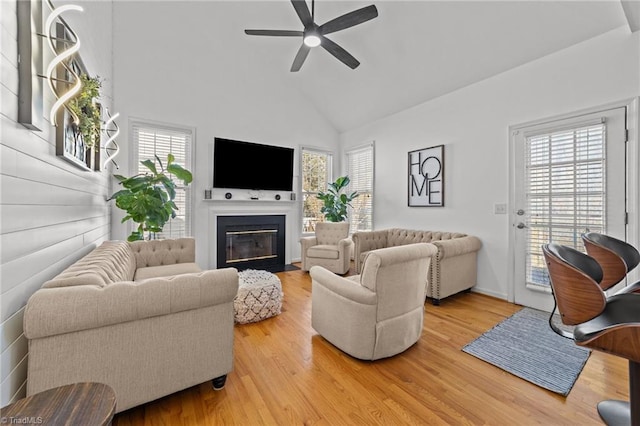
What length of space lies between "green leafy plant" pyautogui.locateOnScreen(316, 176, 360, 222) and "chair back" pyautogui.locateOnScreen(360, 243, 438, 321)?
3.43m

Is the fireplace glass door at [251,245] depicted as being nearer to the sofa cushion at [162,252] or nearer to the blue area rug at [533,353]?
the sofa cushion at [162,252]

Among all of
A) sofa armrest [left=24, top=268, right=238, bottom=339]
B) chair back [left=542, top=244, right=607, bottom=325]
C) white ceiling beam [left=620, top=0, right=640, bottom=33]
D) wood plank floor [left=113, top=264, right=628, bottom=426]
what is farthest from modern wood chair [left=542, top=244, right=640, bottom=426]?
white ceiling beam [left=620, top=0, right=640, bottom=33]

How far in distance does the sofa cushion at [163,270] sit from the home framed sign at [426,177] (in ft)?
11.8

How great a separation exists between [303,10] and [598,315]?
3.30m

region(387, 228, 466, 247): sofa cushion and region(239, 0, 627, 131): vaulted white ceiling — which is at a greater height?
region(239, 0, 627, 131): vaulted white ceiling

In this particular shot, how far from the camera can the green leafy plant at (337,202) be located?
561cm

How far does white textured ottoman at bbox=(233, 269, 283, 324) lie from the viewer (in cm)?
277

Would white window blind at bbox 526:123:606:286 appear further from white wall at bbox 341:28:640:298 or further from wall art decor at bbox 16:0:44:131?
wall art decor at bbox 16:0:44:131

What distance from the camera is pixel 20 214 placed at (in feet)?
4.13

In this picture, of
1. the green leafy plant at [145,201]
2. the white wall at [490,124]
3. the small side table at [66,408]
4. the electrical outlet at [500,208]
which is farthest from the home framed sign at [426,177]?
the small side table at [66,408]

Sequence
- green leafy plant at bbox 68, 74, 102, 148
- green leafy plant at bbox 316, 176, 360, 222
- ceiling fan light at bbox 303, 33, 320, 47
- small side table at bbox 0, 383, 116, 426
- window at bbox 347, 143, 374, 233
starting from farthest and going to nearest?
window at bbox 347, 143, 374, 233, green leafy plant at bbox 316, 176, 360, 222, ceiling fan light at bbox 303, 33, 320, 47, green leafy plant at bbox 68, 74, 102, 148, small side table at bbox 0, 383, 116, 426

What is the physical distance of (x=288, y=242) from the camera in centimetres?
563

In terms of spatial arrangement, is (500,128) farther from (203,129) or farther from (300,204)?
(203,129)

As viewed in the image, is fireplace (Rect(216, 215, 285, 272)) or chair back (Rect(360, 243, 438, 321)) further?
fireplace (Rect(216, 215, 285, 272))
